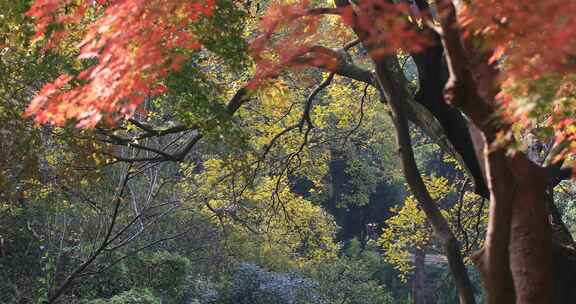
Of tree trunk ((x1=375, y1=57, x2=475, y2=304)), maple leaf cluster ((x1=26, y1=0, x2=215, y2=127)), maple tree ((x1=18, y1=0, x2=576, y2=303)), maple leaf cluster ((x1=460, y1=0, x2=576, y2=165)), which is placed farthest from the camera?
tree trunk ((x1=375, y1=57, x2=475, y2=304))

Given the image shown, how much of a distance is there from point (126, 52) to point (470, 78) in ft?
6.27

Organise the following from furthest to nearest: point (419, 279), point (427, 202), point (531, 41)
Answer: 1. point (419, 279)
2. point (427, 202)
3. point (531, 41)

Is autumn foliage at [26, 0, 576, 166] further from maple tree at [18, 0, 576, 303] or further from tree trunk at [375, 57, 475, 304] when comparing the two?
tree trunk at [375, 57, 475, 304]

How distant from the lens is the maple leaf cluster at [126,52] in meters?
4.53

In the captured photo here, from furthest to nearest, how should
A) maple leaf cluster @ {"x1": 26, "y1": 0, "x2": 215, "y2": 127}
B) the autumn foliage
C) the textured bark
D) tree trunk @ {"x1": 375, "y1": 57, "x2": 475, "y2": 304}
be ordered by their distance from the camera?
1. tree trunk @ {"x1": 375, "y1": 57, "x2": 475, "y2": 304}
2. maple leaf cluster @ {"x1": 26, "y1": 0, "x2": 215, "y2": 127}
3. the textured bark
4. the autumn foliage

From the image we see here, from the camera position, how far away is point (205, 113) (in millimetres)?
6117

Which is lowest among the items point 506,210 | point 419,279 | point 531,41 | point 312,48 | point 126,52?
point 506,210

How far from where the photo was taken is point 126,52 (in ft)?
15.1

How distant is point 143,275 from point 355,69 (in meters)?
7.42

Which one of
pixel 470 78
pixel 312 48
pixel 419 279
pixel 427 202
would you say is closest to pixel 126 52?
pixel 312 48

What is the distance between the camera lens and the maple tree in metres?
3.44

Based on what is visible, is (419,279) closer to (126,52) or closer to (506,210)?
(506,210)

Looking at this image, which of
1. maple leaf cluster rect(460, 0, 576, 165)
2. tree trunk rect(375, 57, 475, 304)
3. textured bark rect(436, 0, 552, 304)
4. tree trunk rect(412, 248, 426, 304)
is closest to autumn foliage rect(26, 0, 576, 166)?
maple leaf cluster rect(460, 0, 576, 165)

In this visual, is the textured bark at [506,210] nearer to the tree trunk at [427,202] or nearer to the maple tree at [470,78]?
the maple tree at [470,78]
